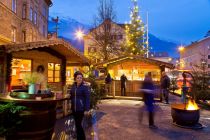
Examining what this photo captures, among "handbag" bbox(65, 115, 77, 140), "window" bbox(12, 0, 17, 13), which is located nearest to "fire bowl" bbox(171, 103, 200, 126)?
"handbag" bbox(65, 115, 77, 140)

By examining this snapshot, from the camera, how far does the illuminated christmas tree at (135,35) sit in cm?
3069

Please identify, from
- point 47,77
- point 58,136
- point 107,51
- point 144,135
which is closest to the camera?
point 58,136

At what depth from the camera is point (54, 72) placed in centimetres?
1422

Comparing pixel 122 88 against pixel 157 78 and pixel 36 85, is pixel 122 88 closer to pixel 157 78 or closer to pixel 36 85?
pixel 157 78

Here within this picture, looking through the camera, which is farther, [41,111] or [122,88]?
[122,88]

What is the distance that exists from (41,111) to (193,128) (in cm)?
574

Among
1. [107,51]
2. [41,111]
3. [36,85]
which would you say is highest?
[107,51]

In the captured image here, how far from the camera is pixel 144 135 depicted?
7652mm

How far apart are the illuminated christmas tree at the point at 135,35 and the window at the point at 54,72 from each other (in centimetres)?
1735

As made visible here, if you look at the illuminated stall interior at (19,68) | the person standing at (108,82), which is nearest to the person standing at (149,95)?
the illuminated stall interior at (19,68)

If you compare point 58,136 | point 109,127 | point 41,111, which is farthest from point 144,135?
point 41,111

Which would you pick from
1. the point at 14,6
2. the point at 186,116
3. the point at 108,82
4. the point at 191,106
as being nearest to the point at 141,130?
the point at 186,116

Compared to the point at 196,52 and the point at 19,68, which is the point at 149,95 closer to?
the point at 19,68

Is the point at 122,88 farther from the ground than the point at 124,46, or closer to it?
closer to it
